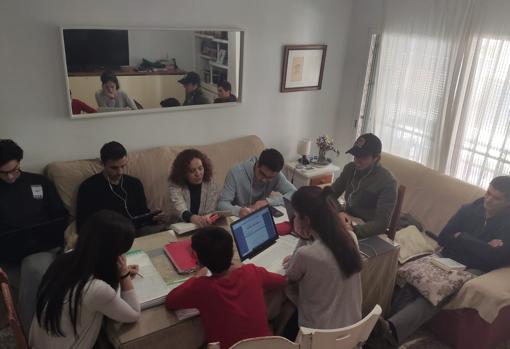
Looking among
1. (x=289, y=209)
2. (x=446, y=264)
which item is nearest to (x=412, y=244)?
(x=446, y=264)

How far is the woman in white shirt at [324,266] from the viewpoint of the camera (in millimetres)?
1635

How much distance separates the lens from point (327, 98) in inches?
165

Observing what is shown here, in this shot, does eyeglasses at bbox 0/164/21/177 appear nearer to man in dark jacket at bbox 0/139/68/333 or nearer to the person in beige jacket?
man in dark jacket at bbox 0/139/68/333

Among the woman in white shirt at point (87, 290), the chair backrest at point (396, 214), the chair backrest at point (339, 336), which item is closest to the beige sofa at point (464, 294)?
the chair backrest at point (396, 214)

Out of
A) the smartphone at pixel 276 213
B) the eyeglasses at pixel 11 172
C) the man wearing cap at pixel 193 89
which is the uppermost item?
the man wearing cap at pixel 193 89

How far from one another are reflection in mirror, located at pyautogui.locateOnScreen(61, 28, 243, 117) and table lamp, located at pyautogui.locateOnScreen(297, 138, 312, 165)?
0.81 meters

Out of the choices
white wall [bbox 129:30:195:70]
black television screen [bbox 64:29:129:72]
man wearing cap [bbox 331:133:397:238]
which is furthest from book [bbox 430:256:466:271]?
black television screen [bbox 64:29:129:72]

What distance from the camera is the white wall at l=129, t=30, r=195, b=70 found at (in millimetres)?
2939

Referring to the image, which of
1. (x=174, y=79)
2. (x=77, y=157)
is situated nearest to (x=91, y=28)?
(x=174, y=79)

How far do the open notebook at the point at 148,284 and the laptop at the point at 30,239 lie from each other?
91 centimetres

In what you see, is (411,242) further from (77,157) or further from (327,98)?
(77,157)

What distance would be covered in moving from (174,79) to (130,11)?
1.94 ft

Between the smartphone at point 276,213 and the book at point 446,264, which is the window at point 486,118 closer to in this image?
the book at point 446,264

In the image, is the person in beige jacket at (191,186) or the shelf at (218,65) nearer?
the person in beige jacket at (191,186)
